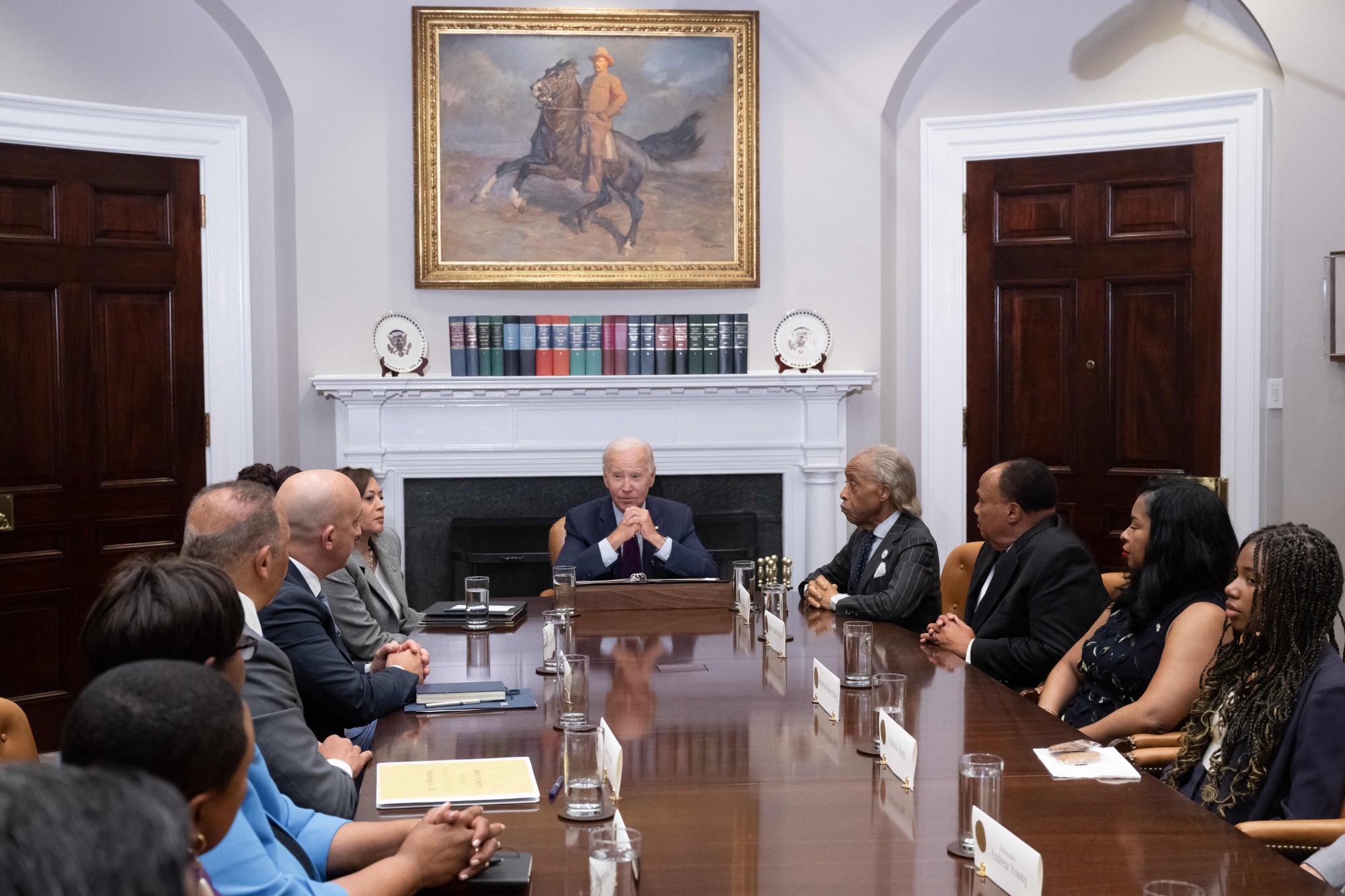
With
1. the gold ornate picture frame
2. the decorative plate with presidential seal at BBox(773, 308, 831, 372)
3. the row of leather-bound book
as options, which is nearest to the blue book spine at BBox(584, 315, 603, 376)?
the row of leather-bound book

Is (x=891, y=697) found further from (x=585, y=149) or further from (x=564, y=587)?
(x=585, y=149)

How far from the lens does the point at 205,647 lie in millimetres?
1635

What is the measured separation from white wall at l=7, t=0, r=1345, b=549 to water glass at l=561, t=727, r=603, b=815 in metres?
4.07

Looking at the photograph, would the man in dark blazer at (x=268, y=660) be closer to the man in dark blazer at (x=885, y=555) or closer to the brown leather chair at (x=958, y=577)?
the man in dark blazer at (x=885, y=555)

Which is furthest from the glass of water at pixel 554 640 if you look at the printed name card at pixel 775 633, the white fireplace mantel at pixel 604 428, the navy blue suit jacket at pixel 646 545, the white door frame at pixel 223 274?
the white door frame at pixel 223 274

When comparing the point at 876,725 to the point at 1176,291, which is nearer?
the point at 876,725

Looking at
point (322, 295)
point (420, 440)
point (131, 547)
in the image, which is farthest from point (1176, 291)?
point (131, 547)

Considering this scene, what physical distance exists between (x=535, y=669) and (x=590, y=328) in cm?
297

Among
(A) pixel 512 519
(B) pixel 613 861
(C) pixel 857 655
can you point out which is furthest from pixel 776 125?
(B) pixel 613 861

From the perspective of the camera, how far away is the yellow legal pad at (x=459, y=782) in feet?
6.59

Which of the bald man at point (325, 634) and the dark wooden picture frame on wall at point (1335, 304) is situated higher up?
the dark wooden picture frame on wall at point (1335, 304)

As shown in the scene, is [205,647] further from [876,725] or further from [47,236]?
[47,236]

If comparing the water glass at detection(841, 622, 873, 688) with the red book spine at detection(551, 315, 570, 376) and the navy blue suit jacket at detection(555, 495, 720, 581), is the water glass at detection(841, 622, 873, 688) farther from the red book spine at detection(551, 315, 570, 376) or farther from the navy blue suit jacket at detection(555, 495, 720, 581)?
the red book spine at detection(551, 315, 570, 376)

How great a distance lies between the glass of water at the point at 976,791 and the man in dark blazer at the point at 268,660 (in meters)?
1.05
